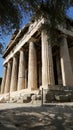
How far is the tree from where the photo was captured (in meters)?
7.67

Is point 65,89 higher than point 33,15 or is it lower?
lower

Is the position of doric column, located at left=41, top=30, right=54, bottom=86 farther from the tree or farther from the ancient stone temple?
the tree

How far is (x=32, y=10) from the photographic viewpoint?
338 inches

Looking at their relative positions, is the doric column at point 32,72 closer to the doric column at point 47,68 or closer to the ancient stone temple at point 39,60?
the ancient stone temple at point 39,60

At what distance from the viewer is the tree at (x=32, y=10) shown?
767 centimetres

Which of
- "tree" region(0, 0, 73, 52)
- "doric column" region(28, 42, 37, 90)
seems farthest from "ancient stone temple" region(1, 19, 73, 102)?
"tree" region(0, 0, 73, 52)

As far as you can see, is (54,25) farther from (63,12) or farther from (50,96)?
(50,96)

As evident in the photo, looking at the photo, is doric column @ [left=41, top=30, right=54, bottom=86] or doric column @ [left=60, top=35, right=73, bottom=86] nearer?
doric column @ [left=41, top=30, right=54, bottom=86]

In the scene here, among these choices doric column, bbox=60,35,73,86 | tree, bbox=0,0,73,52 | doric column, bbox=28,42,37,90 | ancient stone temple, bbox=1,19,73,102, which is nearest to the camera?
tree, bbox=0,0,73,52

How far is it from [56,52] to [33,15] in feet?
56.1

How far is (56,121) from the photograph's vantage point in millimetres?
5480

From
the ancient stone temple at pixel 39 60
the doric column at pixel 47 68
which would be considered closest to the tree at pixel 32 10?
the ancient stone temple at pixel 39 60

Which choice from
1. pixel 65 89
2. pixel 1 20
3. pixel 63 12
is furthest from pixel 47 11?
Result: pixel 65 89

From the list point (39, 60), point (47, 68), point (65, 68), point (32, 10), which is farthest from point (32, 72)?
point (32, 10)
